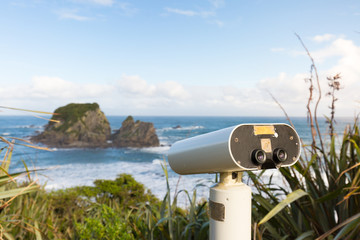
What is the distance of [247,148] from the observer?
105cm

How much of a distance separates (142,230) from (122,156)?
3485cm

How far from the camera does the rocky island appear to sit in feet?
135

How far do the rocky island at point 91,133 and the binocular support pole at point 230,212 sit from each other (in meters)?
39.2

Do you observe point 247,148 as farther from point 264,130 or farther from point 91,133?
point 91,133

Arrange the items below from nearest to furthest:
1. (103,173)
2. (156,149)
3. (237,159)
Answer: (237,159)
(103,173)
(156,149)

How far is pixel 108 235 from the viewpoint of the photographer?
7.07ft

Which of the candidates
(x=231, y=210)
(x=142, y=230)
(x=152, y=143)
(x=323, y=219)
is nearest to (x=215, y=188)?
(x=231, y=210)

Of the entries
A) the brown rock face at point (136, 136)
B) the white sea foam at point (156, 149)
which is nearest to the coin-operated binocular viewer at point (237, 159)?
the white sea foam at point (156, 149)

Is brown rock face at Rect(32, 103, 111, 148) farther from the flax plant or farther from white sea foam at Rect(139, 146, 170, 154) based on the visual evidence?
the flax plant

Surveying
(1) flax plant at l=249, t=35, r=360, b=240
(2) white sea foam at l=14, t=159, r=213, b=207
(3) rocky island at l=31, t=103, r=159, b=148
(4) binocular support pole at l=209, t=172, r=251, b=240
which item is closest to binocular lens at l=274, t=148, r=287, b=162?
(4) binocular support pole at l=209, t=172, r=251, b=240

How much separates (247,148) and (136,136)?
1632 inches

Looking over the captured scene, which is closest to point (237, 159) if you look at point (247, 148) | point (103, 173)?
point (247, 148)

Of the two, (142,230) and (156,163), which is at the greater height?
(142,230)

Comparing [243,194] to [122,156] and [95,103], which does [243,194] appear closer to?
[122,156]
